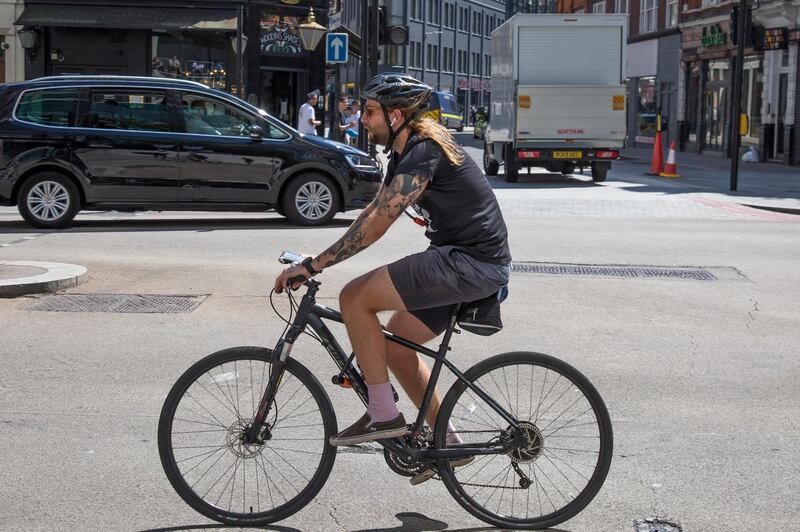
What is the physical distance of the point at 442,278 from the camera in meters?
4.27

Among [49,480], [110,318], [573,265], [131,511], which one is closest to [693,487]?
[131,511]

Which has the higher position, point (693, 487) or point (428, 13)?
point (428, 13)

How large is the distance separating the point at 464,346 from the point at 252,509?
354cm

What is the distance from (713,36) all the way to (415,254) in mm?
37225

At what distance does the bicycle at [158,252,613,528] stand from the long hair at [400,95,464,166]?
2.00 feet

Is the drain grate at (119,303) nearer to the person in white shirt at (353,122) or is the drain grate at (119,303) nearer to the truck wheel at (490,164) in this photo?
the truck wheel at (490,164)

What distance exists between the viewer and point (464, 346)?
7.83 metres

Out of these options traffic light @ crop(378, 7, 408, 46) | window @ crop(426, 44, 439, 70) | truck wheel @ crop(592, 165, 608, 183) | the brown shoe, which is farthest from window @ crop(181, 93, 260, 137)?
window @ crop(426, 44, 439, 70)

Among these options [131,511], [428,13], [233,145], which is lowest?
[131,511]

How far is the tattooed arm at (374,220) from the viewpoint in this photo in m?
4.22

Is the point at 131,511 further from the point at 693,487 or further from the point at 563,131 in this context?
the point at 563,131

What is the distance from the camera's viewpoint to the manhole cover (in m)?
4.49

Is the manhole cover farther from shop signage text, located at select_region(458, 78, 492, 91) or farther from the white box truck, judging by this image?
shop signage text, located at select_region(458, 78, 492, 91)

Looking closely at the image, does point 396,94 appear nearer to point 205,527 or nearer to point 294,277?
point 294,277
